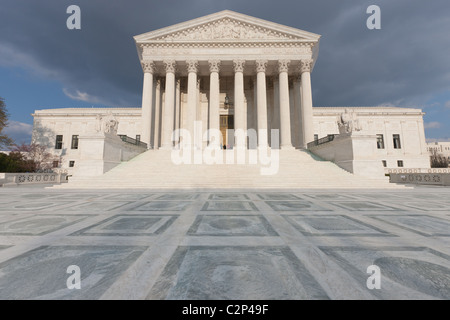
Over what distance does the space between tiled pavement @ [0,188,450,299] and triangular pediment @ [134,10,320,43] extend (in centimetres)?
2663

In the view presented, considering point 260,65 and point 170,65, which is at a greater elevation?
point 170,65

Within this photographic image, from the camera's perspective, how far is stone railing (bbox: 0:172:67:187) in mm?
13481

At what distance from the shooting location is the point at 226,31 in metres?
24.9

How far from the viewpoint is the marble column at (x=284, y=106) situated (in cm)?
2306

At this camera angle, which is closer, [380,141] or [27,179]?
[27,179]

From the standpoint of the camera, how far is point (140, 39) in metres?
24.2

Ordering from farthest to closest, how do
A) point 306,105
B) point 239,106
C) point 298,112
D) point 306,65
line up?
point 298,112, point 306,65, point 306,105, point 239,106

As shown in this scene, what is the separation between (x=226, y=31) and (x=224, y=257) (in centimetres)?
2908

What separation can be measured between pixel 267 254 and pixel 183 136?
2433 cm

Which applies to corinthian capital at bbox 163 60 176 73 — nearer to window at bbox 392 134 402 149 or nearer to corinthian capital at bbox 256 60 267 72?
corinthian capital at bbox 256 60 267 72

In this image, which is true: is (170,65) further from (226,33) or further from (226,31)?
(226,31)

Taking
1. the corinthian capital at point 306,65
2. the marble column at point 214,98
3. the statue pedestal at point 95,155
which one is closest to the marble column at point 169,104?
the marble column at point 214,98

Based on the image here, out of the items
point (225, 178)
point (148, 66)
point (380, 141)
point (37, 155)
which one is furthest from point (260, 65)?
point (37, 155)
